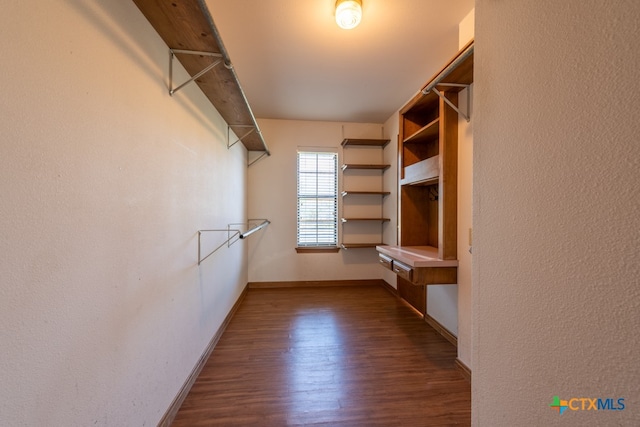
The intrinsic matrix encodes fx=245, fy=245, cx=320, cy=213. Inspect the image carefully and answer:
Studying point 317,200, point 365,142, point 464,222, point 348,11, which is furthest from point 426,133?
point 317,200

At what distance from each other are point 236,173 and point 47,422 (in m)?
2.59

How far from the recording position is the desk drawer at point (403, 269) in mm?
1968

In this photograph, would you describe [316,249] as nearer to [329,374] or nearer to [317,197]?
[317,197]

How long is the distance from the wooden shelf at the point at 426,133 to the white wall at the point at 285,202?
1.48 metres

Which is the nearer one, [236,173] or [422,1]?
[422,1]

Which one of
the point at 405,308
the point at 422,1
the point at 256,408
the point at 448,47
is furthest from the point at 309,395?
the point at 448,47

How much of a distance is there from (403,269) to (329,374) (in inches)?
39.8

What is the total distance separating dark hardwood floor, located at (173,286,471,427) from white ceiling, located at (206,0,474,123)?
103 inches

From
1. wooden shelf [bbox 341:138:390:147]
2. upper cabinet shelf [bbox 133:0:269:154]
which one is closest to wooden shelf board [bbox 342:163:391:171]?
wooden shelf [bbox 341:138:390:147]

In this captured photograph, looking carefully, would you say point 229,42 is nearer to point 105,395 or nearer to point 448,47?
point 448,47

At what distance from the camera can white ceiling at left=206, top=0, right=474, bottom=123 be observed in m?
1.69

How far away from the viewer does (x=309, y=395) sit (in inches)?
64.7

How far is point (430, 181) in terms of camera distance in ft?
7.61

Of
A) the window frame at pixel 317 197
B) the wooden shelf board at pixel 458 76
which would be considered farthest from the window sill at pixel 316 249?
the wooden shelf board at pixel 458 76
